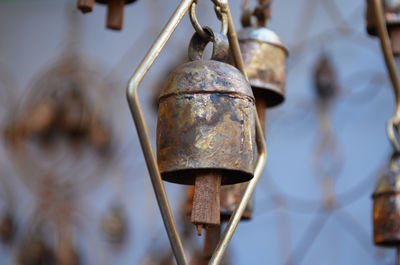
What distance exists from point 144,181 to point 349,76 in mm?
802

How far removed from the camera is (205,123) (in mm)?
618

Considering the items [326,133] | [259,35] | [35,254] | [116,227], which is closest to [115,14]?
[259,35]

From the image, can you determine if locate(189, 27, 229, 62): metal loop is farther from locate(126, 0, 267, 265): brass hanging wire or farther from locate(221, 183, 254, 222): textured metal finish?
locate(221, 183, 254, 222): textured metal finish

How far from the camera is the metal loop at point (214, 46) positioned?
65cm

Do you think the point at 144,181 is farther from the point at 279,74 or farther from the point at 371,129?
the point at 279,74

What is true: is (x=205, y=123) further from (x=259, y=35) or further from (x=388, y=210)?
(x=388, y=210)

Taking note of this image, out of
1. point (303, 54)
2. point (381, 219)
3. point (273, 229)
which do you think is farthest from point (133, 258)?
point (381, 219)

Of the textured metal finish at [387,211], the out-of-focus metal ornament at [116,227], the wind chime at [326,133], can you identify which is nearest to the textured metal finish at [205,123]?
the textured metal finish at [387,211]

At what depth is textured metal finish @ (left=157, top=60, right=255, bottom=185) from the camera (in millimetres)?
612

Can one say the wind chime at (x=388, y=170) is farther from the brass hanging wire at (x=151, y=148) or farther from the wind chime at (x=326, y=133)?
the wind chime at (x=326, y=133)

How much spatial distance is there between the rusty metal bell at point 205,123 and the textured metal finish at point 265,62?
230 millimetres

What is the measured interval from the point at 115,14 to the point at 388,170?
0.46 meters

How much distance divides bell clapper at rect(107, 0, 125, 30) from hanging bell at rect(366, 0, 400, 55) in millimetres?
393

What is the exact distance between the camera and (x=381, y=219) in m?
0.99
